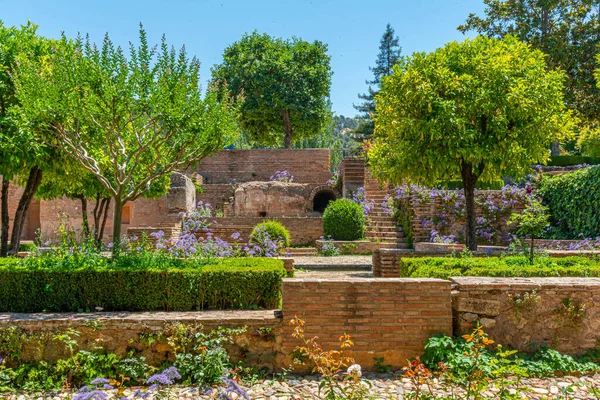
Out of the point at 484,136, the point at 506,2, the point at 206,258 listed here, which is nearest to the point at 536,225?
the point at 484,136

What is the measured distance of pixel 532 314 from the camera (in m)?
4.82

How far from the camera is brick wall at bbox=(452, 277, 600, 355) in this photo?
4.79 metres

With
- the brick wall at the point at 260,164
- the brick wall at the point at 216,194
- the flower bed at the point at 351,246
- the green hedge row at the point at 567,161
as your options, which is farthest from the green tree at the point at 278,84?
the flower bed at the point at 351,246

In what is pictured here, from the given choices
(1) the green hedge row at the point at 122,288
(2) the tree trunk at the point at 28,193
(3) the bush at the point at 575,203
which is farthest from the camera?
(3) the bush at the point at 575,203

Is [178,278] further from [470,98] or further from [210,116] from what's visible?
[470,98]

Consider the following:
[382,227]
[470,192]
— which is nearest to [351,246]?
[382,227]

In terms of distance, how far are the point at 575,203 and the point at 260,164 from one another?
56.2ft

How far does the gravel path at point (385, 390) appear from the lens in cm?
401

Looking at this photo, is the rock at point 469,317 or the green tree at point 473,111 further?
the green tree at point 473,111

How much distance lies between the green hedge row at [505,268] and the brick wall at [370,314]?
1079 mm

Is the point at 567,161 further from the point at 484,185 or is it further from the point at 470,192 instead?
the point at 470,192

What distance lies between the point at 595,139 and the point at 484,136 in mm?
16853

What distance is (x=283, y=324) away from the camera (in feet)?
15.4

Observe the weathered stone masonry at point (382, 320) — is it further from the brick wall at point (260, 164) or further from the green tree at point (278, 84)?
the green tree at point (278, 84)
